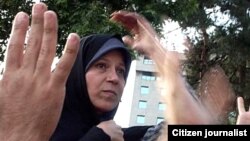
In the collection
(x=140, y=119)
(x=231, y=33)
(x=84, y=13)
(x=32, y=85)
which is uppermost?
(x=140, y=119)

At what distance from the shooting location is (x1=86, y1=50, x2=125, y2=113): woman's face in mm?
1603

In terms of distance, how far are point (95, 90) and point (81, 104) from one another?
0.21 ft

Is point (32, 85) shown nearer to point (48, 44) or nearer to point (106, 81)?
point (48, 44)

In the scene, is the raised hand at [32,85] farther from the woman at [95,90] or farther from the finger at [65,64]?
the woman at [95,90]

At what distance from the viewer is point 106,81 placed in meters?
1.64

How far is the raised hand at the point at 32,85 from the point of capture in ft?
2.77

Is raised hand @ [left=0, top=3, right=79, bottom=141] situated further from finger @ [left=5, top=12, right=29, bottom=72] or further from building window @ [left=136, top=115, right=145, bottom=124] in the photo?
building window @ [left=136, top=115, right=145, bottom=124]

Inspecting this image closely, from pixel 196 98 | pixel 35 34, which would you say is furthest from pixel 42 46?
pixel 196 98

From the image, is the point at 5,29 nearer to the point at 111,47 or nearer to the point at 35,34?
the point at 111,47

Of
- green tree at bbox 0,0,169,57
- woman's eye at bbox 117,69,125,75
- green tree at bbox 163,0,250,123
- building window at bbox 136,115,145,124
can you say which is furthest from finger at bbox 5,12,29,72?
building window at bbox 136,115,145,124

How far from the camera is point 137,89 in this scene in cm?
4828

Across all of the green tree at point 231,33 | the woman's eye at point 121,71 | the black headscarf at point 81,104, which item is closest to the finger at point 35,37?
the black headscarf at point 81,104

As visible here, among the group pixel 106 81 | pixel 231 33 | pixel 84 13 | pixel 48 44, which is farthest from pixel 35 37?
pixel 231 33

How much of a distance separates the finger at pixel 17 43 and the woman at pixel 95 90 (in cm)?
69
